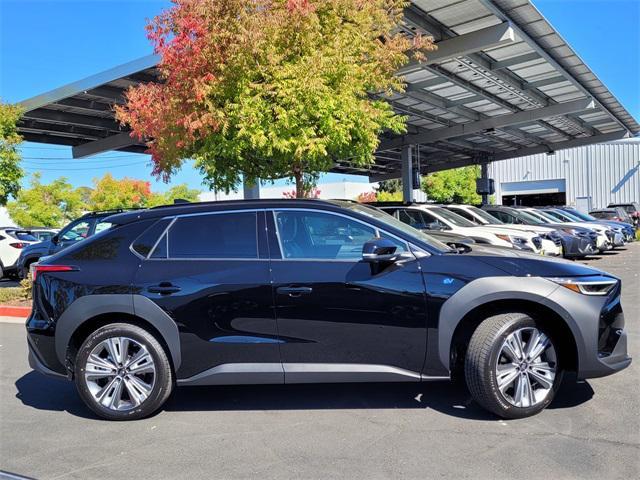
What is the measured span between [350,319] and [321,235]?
0.75 m

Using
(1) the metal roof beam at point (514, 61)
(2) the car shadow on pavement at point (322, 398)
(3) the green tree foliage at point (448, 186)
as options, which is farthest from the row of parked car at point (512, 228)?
(3) the green tree foliage at point (448, 186)

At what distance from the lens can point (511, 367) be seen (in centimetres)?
419

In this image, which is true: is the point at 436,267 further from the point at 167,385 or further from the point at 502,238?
the point at 502,238

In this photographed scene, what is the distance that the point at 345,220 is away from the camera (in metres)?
4.59

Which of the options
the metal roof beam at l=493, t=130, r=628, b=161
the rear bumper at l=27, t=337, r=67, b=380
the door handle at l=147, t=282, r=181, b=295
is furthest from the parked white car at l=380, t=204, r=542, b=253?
the metal roof beam at l=493, t=130, r=628, b=161

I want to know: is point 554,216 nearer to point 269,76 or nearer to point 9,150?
point 269,76

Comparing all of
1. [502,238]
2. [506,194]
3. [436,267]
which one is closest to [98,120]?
[502,238]

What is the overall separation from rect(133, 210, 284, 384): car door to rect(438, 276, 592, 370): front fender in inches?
53.4

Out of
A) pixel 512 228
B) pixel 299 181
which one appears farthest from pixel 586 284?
pixel 512 228

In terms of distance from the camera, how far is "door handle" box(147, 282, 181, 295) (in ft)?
14.6

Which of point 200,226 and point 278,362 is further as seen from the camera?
point 200,226

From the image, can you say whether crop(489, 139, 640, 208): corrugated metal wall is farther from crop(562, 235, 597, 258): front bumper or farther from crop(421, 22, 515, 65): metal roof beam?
Result: crop(421, 22, 515, 65): metal roof beam

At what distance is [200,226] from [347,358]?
1.65 metres

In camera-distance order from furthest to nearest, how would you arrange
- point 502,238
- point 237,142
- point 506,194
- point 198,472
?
1. point 506,194
2. point 502,238
3. point 237,142
4. point 198,472
